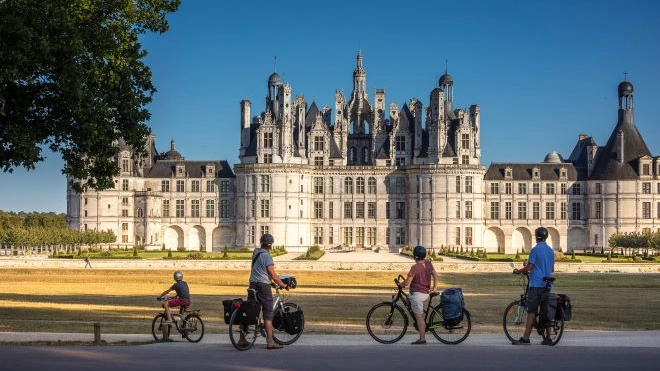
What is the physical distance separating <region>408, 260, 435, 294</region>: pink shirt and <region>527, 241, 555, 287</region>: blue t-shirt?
1.91 m

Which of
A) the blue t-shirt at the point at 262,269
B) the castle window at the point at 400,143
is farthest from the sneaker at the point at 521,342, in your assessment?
the castle window at the point at 400,143

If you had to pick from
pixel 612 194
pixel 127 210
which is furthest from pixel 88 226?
pixel 612 194

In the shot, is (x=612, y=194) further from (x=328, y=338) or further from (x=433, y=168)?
(x=328, y=338)

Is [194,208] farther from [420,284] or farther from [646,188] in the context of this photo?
[420,284]

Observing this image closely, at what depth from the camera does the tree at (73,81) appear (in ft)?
83.3

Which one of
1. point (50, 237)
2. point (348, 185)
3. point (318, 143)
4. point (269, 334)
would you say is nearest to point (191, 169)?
point (318, 143)

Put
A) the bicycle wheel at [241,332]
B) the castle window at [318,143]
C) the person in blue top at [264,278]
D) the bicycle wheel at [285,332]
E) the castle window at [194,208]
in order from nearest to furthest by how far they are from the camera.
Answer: the bicycle wheel at [241,332] < the person in blue top at [264,278] < the bicycle wheel at [285,332] < the castle window at [318,143] < the castle window at [194,208]

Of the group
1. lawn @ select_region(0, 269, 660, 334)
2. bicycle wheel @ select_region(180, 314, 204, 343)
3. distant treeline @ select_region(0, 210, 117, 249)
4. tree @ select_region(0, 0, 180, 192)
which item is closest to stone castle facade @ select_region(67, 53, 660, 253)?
distant treeline @ select_region(0, 210, 117, 249)

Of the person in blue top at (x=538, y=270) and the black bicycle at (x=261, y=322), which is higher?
the person in blue top at (x=538, y=270)

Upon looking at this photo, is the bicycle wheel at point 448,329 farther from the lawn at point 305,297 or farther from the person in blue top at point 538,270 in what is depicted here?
the lawn at point 305,297

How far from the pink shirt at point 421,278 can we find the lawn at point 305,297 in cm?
425

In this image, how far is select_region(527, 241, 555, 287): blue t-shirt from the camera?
62.4 ft

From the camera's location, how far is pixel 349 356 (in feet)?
56.0

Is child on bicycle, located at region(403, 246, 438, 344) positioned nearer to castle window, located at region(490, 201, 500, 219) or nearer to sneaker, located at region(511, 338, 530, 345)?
sneaker, located at region(511, 338, 530, 345)
